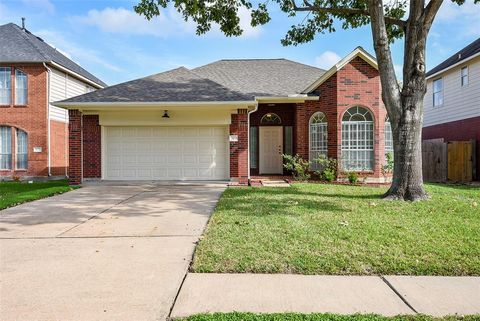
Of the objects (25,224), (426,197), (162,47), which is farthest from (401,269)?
(162,47)

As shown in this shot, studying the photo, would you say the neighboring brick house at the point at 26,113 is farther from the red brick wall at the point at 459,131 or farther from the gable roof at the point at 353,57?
the red brick wall at the point at 459,131

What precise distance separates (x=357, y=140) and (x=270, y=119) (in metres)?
4.10

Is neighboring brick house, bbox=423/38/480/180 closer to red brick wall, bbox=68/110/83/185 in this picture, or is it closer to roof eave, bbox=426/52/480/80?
roof eave, bbox=426/52/480/80

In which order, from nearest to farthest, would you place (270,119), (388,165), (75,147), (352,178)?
1. (75,147)
2. (352,178)
3. (388,165)
4. (270,119)

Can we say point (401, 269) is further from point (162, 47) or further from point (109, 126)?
point (162, 47)

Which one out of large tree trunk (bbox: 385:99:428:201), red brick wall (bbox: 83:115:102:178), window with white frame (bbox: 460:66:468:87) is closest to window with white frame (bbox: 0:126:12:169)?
red brick wall (bbox: 83:115:102:178)

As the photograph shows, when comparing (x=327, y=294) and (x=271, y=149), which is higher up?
(x=271, y=149)

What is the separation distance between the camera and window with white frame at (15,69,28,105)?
1616 cm

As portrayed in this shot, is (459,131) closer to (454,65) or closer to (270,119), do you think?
(454,65)

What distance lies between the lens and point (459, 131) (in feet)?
57.6

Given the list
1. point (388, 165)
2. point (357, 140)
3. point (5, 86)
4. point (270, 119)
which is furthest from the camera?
point (5, 86)

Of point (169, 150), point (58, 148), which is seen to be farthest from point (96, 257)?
point (58, 148)

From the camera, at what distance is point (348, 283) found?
12.1ft

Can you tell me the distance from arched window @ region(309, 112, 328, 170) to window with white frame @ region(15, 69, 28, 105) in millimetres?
13495
